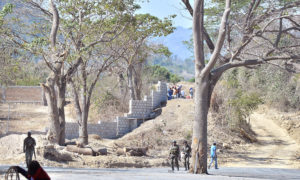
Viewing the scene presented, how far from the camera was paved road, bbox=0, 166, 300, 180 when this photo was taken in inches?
570

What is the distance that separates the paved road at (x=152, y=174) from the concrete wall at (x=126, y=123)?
372 inches

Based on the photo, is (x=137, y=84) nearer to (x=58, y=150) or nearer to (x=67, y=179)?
(x=58, y=150)

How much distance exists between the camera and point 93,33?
23.4 m

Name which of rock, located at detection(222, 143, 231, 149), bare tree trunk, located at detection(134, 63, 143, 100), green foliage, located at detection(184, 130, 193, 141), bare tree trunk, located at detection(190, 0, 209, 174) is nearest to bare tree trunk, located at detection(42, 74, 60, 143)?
bare tree trunk, located at detection(190, 0, 209, 174)

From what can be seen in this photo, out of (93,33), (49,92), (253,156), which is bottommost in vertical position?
(253,156)

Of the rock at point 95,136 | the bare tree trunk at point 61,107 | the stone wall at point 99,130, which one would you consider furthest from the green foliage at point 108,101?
the bare tree trunk at point 61,107

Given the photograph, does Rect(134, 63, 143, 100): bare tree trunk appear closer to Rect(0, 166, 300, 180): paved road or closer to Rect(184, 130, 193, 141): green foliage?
Rect(184, 130, 193, 141): green foliage

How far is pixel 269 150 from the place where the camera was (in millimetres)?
29469

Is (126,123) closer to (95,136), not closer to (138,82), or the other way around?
(95,136)

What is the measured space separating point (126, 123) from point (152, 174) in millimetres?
14739

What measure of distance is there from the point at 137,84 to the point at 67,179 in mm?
23548

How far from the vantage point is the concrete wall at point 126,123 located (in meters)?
28.3

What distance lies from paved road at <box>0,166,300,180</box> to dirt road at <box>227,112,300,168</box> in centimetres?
443

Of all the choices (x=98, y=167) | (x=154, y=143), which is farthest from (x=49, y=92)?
(x=154, y=143)
